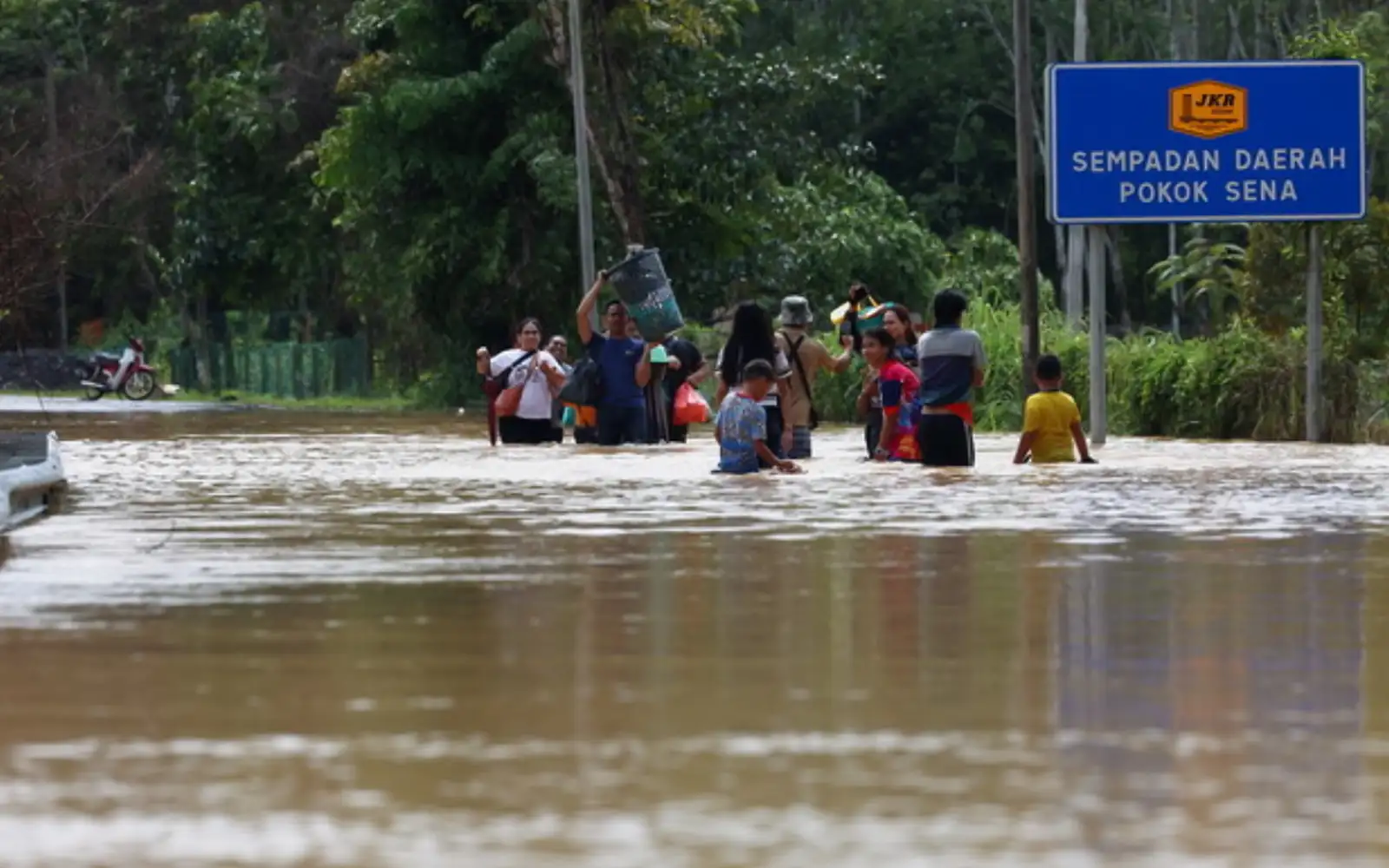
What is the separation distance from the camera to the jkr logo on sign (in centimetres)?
3584

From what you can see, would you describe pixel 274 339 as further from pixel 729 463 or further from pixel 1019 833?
pixel 1019 833

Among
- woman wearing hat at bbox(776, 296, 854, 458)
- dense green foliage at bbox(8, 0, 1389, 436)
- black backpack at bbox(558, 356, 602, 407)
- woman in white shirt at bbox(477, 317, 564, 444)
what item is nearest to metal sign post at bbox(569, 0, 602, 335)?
dense green foliage at bbox(8, 0, 1389, 436)

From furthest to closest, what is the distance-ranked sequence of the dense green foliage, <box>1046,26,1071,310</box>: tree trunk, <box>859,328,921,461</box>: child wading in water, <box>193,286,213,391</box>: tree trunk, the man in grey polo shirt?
<box>1046,26,1071,310</box>: tree trunk → <box>193,286,213,391</box>: tree trunk → the dense green foliage → <box>859,328,921,461</box>: child wading in water → the man in grey polo shirt

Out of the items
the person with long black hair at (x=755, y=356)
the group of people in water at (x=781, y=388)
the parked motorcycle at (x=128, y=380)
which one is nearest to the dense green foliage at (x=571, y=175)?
the parked motorcycle at (x=128, y=380)

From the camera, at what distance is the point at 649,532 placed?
2019 cm

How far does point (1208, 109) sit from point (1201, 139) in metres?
0.32

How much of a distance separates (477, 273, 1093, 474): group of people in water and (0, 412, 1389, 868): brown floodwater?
294 centimetres

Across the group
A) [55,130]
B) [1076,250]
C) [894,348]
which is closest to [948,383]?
[894,348]

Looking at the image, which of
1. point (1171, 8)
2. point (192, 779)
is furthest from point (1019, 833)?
point (1171, 8)

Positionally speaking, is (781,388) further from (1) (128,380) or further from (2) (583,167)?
(1) (128,380)

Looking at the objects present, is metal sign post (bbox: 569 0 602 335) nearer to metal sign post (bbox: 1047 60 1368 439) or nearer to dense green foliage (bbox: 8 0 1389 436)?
dense green foliage (bbox: 8 0 1389 436)

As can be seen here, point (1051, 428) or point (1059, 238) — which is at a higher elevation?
point (1059, 238)

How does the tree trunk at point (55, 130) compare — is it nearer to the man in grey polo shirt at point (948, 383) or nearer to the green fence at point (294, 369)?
the green fence at point (294, 369)

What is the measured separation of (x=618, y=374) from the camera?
3284 cm
